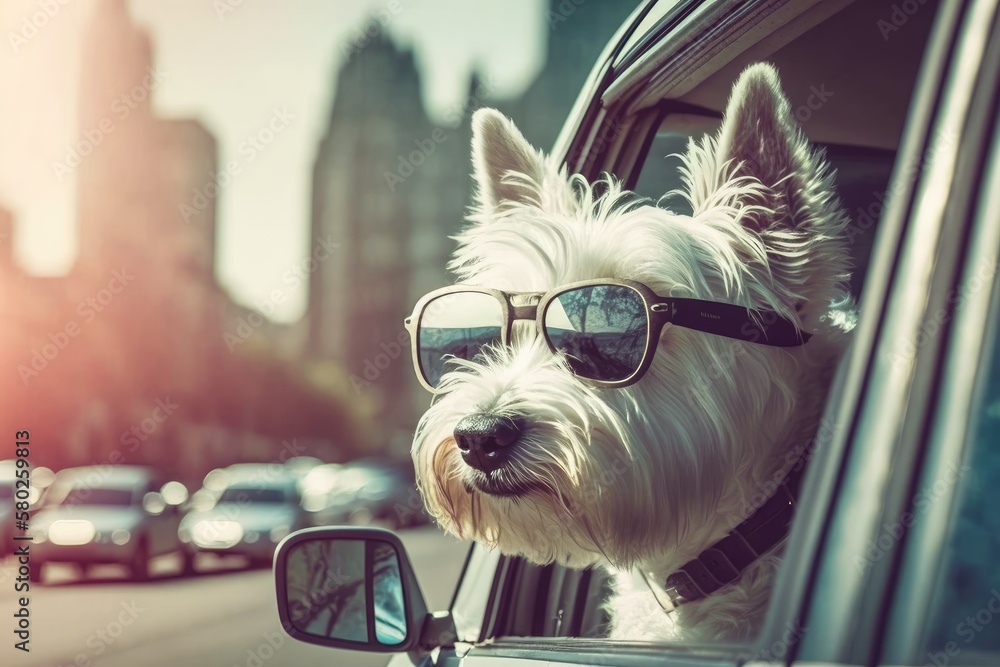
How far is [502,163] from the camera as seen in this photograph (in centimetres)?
279

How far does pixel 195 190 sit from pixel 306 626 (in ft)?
298

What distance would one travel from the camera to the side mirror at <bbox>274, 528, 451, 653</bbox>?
224cm

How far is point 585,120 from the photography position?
2.71 m

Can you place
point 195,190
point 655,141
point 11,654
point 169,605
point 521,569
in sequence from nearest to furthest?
point 521,569, point 655,141, point 11,654, point 169,605, point 195,190

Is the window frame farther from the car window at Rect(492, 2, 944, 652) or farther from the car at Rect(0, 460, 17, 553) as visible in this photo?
the car at Rect(0, 460, 17, 553)

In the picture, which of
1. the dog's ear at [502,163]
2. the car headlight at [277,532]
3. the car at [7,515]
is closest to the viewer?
the dog's ear at [502,163]

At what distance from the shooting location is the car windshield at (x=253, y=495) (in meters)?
26.0

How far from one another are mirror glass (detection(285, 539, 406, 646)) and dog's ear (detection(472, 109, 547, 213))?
41.6 inches

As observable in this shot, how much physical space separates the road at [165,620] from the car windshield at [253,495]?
2.46m

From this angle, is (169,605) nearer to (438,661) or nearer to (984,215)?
(438,661)

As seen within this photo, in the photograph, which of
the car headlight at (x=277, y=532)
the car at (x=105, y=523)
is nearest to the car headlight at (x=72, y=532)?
the car at (x=105, y=523)

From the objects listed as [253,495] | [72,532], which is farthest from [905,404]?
[253,495]

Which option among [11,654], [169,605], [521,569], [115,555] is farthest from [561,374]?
[115,555]

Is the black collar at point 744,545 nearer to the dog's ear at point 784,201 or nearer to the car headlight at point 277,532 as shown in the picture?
the dog's ear at point 784,201
